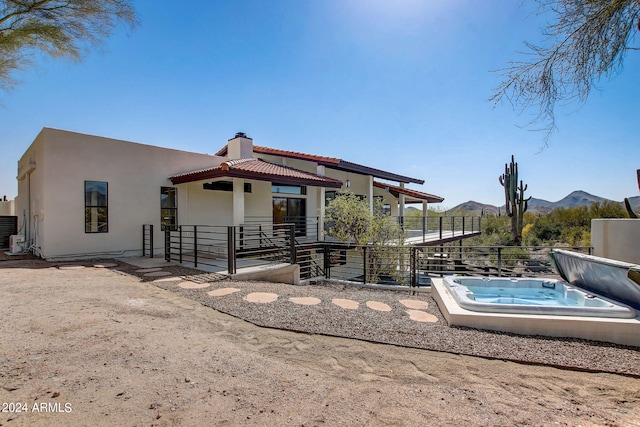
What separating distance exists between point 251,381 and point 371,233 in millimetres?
8806

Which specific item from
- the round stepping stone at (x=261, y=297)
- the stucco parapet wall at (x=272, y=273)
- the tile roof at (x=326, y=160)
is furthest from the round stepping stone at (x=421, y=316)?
the tile roof at (x=326, y=160)

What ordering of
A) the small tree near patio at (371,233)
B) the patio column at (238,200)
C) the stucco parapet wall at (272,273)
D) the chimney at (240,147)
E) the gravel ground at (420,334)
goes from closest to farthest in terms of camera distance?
the gravel ground at (420,334) < the stucco parapet wall at (272,273) < the patio column at (238,200) < the small tree near patio at (371,233) < the chimney at (240,147)

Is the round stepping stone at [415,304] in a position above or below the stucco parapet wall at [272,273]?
below

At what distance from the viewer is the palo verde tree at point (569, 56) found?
3.39 meters

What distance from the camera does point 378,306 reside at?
18.1 feet

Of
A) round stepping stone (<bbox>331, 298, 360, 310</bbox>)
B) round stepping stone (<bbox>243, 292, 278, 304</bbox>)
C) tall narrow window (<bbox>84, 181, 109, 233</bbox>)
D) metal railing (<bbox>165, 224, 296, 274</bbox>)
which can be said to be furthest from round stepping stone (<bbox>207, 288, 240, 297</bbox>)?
tall narrow window (<bbox>84, 181, 109, 233</bbox>)

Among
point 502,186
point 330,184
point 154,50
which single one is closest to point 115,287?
point 154,50

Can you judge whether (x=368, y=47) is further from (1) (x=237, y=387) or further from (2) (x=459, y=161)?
(2) (x=459, y=161)

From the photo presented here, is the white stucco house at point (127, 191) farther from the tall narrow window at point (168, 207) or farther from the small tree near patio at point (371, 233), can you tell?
the small tree near patio at point (371, 233)

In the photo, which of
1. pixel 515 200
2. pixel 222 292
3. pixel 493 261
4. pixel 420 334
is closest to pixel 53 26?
pixel 222 292

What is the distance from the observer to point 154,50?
970 centimetres

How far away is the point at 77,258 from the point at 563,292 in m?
13.2

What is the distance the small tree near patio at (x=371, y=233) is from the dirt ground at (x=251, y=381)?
6996 millimetres

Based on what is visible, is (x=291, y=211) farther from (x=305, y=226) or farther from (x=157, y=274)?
(x=157, y=274)
